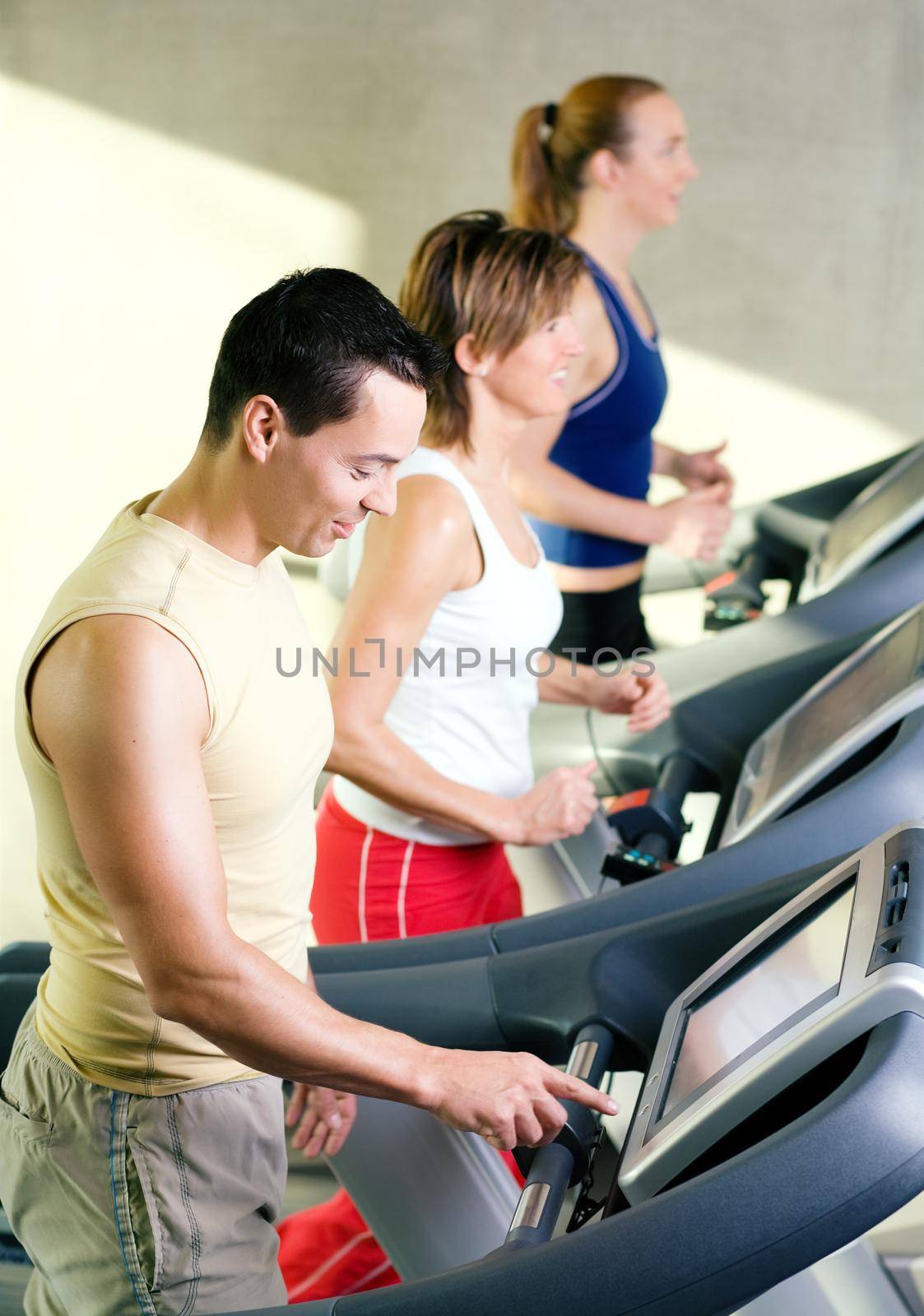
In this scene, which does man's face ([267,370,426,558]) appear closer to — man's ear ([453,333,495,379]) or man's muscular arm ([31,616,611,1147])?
man's muscular arm ([31,616,611,1147])

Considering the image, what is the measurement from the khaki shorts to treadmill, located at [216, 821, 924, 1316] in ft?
0.45

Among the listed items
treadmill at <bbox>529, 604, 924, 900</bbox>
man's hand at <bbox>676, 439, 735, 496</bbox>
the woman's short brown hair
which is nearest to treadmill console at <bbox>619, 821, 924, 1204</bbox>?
treadmill at <bbox>529, 604, 924, 900</bbox>

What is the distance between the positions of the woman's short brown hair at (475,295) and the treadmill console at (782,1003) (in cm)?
74

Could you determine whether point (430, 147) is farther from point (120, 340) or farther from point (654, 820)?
point (654, 820)

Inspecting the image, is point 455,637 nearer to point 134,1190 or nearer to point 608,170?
point 134,1190

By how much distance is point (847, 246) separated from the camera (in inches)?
171

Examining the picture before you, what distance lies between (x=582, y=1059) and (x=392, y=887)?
50cm

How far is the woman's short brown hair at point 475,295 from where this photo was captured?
163 cm

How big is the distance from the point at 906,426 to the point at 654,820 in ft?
9.82

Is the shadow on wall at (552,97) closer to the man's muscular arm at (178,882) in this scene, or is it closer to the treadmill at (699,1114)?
the treadmill at (699,1114)

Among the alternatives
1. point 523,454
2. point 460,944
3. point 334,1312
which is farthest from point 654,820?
point 334,1312

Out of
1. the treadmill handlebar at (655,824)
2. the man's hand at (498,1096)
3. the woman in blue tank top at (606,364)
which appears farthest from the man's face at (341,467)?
the woman in blue tank top at (606,364)

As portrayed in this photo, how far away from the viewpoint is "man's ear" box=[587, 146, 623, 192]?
244 cm

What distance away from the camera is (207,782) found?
3.20 feet
